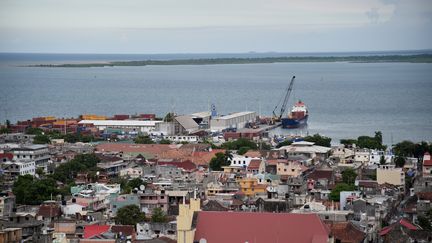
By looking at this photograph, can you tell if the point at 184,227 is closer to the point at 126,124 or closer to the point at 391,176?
the point at 391,176

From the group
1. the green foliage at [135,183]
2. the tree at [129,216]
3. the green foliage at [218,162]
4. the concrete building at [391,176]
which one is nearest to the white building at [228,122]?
the green foliage at [218,162]

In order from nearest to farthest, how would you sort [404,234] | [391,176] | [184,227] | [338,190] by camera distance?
1. [184,227]
2. [404,234]
3. [338,190]
4. [391,176]

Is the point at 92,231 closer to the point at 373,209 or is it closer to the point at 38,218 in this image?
the point at 38,218

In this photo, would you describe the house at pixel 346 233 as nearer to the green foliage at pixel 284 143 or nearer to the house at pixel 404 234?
the house at pixel 404 234

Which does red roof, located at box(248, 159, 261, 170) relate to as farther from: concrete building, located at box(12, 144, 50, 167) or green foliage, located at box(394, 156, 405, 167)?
concrete building, located at box(12, 144, 50, 167)

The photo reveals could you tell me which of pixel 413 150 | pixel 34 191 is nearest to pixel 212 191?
pixel 34 191

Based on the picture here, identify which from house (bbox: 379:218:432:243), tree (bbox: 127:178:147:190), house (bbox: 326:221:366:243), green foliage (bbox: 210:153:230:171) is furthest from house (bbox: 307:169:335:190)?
house (bbox: 326:221:366:243)
